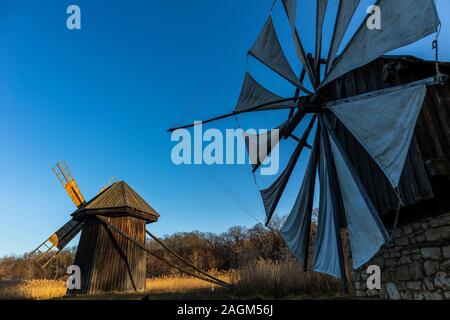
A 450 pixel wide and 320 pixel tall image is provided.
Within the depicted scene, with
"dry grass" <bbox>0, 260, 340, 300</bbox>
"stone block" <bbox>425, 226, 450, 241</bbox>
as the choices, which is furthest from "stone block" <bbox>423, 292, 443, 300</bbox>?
"dry grass" <bbox>0, 260, 340, 300</bbox>

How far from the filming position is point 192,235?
5509 centimetres

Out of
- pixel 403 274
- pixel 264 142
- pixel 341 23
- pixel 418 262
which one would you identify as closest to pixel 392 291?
pixel 403 274

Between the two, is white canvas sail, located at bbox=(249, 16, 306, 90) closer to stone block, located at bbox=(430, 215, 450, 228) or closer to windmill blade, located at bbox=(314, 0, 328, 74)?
windmill blade, located at bbox=(314, 0, 328, 74)

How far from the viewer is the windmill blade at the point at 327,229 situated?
19.2 ft

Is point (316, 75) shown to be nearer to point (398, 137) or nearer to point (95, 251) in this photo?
point (398, 137)

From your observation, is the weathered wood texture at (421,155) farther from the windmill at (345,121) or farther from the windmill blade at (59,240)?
the windmill blade at (59,240)

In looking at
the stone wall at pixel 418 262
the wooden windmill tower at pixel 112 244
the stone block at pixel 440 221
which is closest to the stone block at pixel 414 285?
the stone wall at pixel 418 262

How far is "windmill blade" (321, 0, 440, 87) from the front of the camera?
4578 mm

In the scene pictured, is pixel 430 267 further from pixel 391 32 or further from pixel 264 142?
pixel 264 142

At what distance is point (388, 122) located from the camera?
491 cm

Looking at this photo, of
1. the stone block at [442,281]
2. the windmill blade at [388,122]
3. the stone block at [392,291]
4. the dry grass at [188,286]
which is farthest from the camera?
the dry grass at [188,286]

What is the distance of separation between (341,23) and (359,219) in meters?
4.30

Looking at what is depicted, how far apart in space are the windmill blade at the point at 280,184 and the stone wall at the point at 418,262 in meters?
2.91
